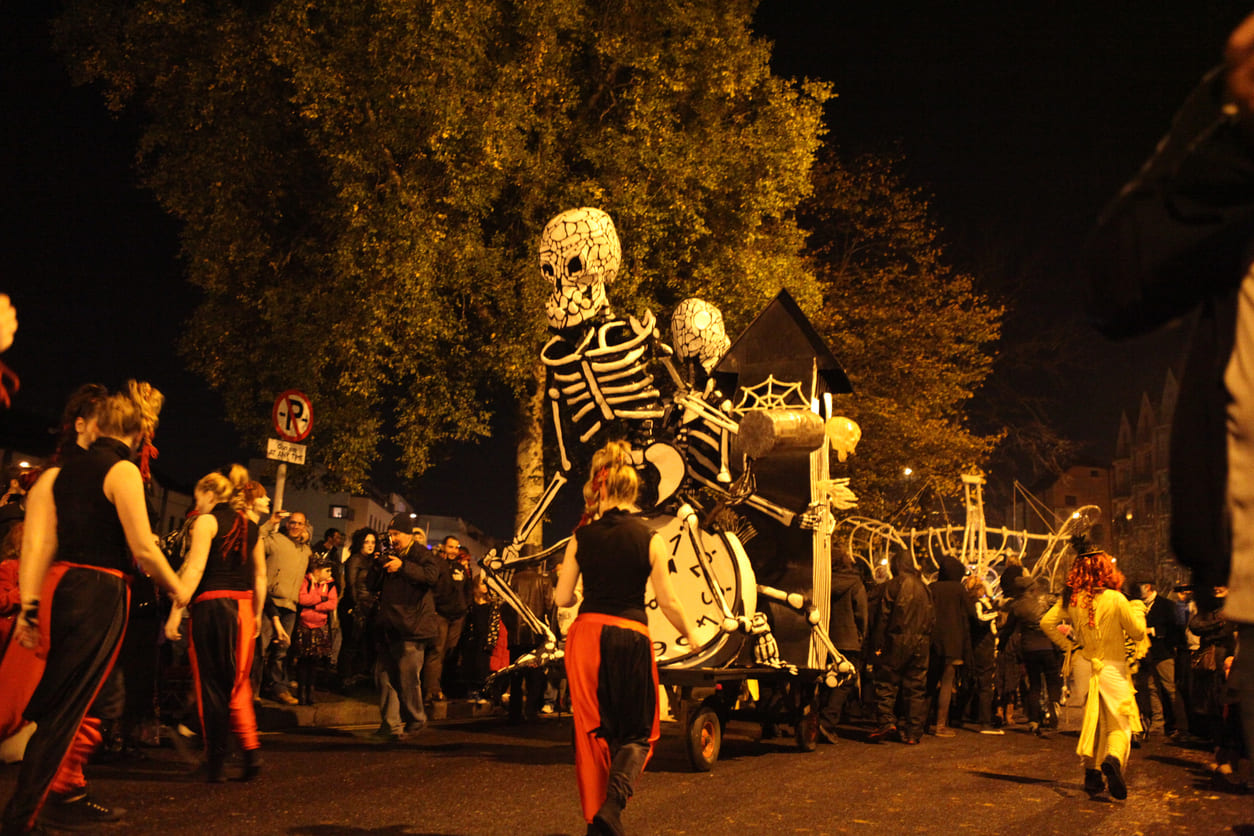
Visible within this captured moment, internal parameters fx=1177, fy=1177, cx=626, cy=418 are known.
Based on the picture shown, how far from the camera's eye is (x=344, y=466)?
746 inches

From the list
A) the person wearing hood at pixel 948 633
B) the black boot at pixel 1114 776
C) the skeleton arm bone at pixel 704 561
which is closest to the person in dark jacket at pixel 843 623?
the person wearing hood at pixel 948 633

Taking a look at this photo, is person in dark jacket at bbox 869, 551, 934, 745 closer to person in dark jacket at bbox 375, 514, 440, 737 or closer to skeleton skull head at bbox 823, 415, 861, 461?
skeleton skull head at bbox 823, 415, 861, 461

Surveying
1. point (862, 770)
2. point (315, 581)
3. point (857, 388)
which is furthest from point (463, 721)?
point (857, 388)

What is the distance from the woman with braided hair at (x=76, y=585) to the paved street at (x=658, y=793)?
98cm

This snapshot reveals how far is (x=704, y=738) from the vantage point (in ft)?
33.6

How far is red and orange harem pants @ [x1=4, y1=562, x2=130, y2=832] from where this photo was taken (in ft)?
17.7

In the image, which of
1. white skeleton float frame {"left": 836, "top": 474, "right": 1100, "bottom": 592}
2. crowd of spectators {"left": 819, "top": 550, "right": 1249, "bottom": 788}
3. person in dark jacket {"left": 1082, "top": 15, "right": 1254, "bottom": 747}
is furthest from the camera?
white skeleton float frame {"left": 836, "top": 474, "right": 1100, "bottom": 592}

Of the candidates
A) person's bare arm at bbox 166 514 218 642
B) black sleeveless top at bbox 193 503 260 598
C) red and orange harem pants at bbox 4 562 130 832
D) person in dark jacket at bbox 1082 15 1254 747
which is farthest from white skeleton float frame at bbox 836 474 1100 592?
person in dark jacket at bbox 1082 15 1254 747

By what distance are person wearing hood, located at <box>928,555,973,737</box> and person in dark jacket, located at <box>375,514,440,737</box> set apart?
21.4ft

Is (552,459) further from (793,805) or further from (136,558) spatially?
(136,558)

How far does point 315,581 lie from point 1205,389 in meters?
13.1

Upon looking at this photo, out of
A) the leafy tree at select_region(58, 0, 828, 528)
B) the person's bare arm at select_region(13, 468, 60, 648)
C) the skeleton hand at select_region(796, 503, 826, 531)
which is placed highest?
the leafy tree at select_region(58, 0, 828, 528)

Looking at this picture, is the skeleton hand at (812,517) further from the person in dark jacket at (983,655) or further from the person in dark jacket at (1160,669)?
the person in dark jacket at (1160,669)

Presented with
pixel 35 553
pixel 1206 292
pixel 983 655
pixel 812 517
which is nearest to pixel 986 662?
pixel 983 655
